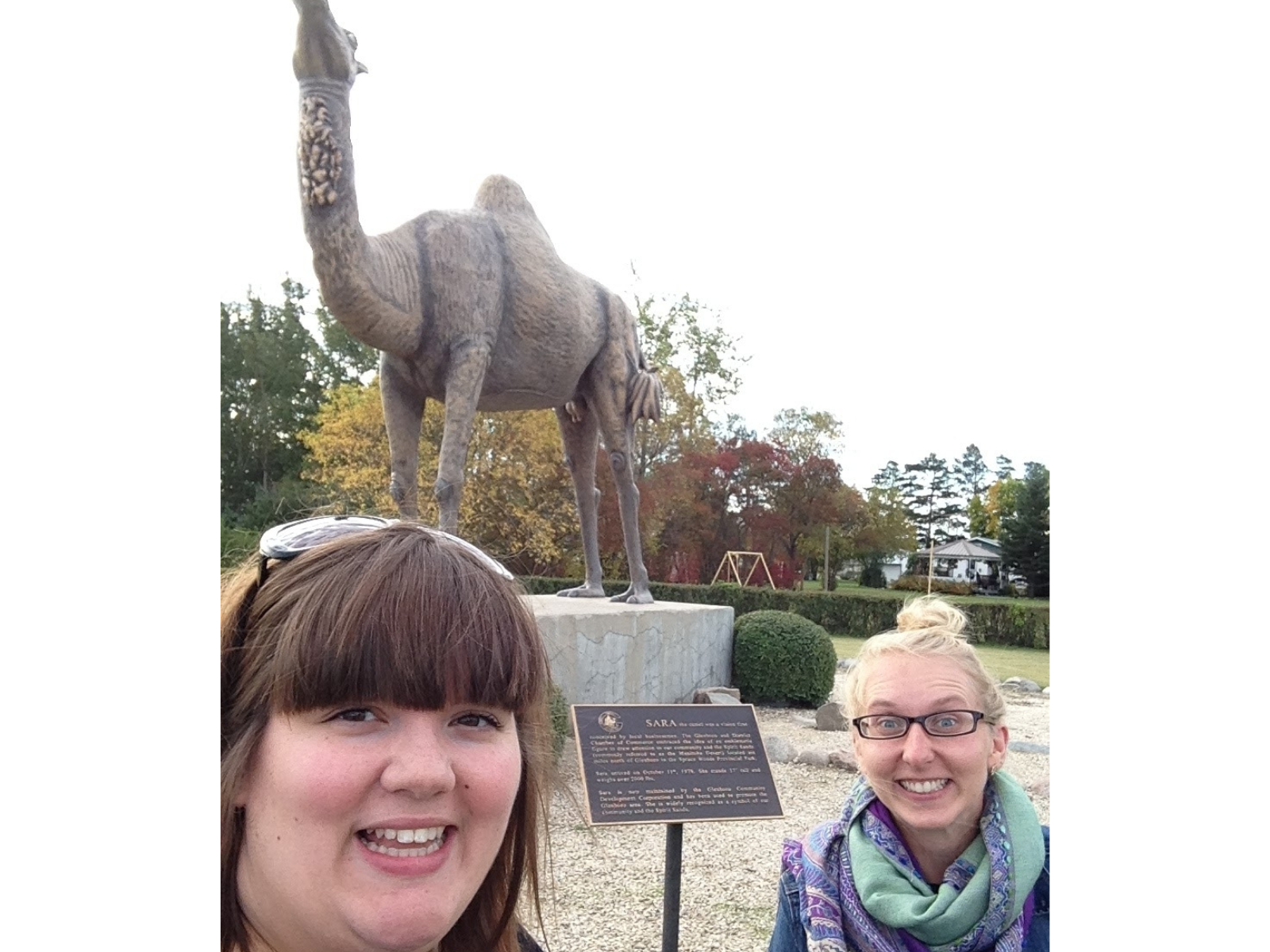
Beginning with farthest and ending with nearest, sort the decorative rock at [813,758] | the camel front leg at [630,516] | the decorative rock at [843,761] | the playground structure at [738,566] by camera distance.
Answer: the playground structure at [738,566], the camel front leg at [630,516], the decorative rock at [813,758], the decorative rock at [843,761]

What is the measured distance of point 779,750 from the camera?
790cm

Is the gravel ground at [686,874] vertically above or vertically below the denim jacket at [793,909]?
below

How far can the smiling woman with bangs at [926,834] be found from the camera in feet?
6.93

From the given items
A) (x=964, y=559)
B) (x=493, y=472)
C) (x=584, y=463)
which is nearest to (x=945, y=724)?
(x=584, y=463)

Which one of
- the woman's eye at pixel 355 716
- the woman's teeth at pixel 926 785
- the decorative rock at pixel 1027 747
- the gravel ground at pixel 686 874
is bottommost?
the decorative rock at pixel 1027 747

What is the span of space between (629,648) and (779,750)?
4.81 ft

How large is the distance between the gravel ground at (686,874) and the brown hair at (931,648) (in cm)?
132

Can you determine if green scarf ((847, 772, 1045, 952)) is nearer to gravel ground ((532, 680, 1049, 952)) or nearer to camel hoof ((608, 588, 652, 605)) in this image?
gravel ground ((532, 680, 1049, 952))

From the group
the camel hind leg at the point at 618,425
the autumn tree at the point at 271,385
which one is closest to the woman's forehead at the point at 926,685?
the camel hind leg at the point at 618,425

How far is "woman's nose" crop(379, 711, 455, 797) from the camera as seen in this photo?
4.07 ft

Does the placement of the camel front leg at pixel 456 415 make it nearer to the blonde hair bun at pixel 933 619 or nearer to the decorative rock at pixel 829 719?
the blonde hair bun at pixel 933 619

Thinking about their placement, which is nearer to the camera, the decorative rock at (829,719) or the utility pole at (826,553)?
the decorative rock at (829,719)

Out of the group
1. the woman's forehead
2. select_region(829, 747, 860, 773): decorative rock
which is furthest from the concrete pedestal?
the woman's forehead

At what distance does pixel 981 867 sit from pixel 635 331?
6226mm
